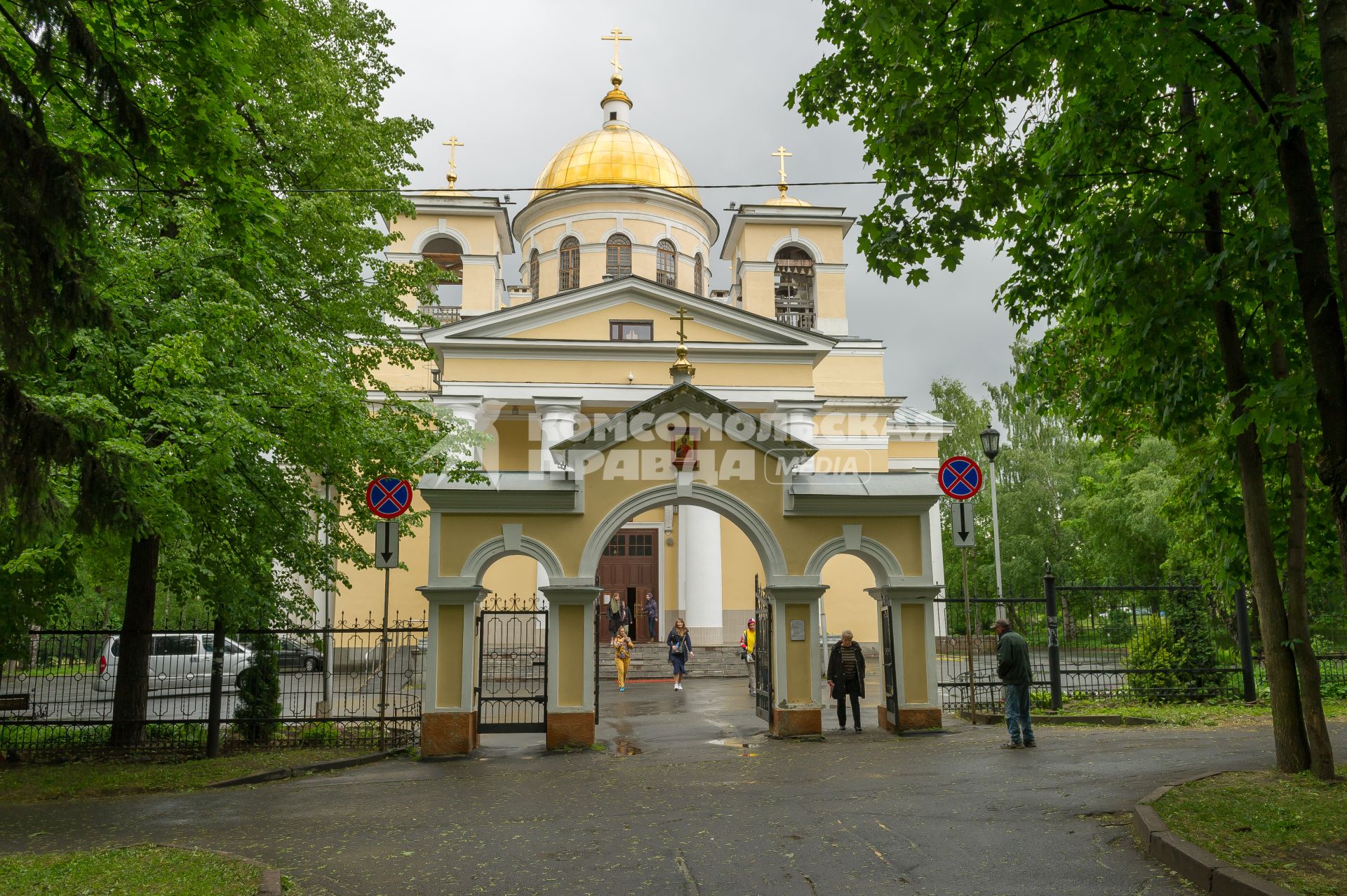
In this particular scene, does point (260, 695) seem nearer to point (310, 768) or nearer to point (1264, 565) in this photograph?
point (310, 768)

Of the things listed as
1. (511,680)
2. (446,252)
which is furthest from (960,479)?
(446,252)

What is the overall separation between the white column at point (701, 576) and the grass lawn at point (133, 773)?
632 inches

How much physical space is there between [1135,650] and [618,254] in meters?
21.8

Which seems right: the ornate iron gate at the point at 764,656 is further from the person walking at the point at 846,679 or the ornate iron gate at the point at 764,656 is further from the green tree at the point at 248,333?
the green tree at the point at 248,333

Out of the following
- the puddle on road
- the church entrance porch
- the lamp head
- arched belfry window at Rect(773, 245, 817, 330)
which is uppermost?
arched belfry window at Rect(773, 245, 817, 330)

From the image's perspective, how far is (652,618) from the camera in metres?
28.4

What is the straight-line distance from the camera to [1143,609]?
16.2m

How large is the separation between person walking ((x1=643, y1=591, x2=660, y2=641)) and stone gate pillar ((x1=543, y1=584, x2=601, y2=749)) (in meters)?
15.2

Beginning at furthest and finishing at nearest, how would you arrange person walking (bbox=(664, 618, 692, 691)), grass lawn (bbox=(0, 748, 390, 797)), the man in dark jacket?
person walking (bbox=(664, 618, 692, 691)) < the man in dark jacket < grass lawn (bbox=(0, 748, 390, 797))

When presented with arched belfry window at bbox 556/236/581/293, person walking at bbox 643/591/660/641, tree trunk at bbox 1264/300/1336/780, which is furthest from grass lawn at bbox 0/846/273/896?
arched belfry window at bbox 556/236/581/293

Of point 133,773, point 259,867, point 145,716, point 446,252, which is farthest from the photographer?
point 446,252

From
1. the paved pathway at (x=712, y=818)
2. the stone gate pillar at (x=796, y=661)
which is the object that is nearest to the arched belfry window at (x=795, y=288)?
the stone gate pillar at (x=796, y=661)

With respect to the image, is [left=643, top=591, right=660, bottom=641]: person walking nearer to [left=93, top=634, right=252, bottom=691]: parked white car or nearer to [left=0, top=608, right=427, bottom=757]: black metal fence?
[left=93, top=634, right=252, bottom=691]: parked white car

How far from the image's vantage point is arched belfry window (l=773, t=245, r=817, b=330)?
34.1m
